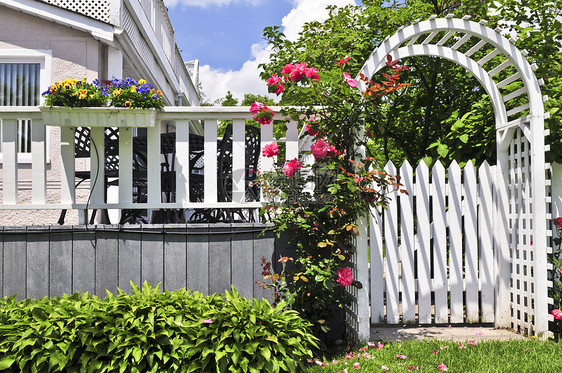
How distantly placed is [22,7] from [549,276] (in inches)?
263

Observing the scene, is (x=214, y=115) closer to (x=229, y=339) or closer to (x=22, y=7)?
(x=229, y=339)

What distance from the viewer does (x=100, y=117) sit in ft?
11.3

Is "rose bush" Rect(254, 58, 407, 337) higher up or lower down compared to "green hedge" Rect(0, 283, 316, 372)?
higher up

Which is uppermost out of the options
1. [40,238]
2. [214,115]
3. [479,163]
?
[214,115]

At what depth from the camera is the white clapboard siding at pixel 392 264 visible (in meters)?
4.02

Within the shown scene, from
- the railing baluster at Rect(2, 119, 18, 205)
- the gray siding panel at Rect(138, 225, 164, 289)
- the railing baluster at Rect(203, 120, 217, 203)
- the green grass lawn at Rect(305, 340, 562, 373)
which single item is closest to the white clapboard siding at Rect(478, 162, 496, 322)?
the green grass lawn at Rect(305, 340, 562, 373)

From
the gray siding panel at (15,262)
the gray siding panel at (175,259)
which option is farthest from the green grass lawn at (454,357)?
the gray siding panel at (15,262)

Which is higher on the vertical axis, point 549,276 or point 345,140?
point 345,140

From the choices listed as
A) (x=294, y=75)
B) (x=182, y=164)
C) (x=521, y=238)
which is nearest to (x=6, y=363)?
(x=182, y=164)

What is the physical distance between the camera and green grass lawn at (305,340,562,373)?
9.91 feet

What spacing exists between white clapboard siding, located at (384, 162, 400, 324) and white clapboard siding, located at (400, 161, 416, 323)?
0.21 ft

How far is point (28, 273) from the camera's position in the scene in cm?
351

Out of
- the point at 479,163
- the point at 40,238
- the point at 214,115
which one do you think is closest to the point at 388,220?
the point at 479,163

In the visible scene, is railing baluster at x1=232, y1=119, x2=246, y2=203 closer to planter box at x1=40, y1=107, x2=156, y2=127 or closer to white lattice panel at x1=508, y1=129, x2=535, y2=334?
planter box at x1=40, y1=107, x2=156, y2=127
